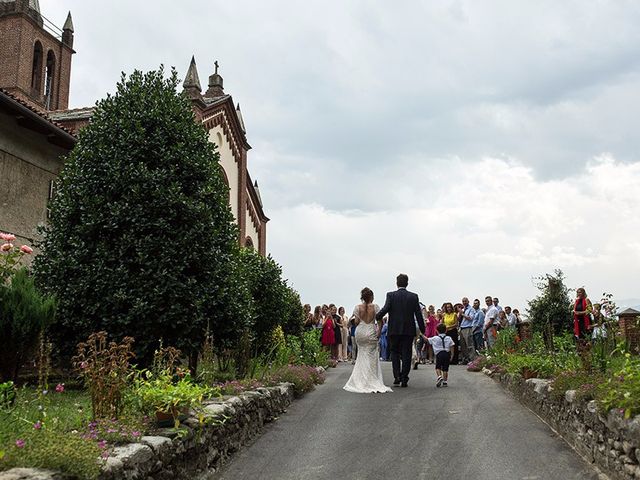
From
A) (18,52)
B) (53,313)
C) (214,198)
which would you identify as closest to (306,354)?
(214,198)

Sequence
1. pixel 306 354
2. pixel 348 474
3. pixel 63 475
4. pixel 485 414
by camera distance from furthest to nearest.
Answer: pixel 306 354
pixel 485 414
pixel 348 474
pixel 63 475

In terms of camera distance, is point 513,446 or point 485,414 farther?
point 485,414

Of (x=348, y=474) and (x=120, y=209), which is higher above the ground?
(x=120, y=209)

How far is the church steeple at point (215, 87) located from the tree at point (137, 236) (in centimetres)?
1627

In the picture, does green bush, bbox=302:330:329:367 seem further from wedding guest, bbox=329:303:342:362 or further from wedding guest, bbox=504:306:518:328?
wedding guest, bbox=504:306:518:328

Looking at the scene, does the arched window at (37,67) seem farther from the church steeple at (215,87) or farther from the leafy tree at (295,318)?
the leafy tree at (295,318)

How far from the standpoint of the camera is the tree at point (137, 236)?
9500 millimetres

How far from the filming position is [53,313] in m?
7.97

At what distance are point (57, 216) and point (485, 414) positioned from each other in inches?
292

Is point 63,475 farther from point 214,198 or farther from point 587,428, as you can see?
point 214,198

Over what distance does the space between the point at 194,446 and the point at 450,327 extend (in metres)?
12.0

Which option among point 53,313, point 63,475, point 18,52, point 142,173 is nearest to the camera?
point 63,475

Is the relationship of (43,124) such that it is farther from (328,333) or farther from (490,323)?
(490,323)

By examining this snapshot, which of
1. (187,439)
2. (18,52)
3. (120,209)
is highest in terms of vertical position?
(18,52)
